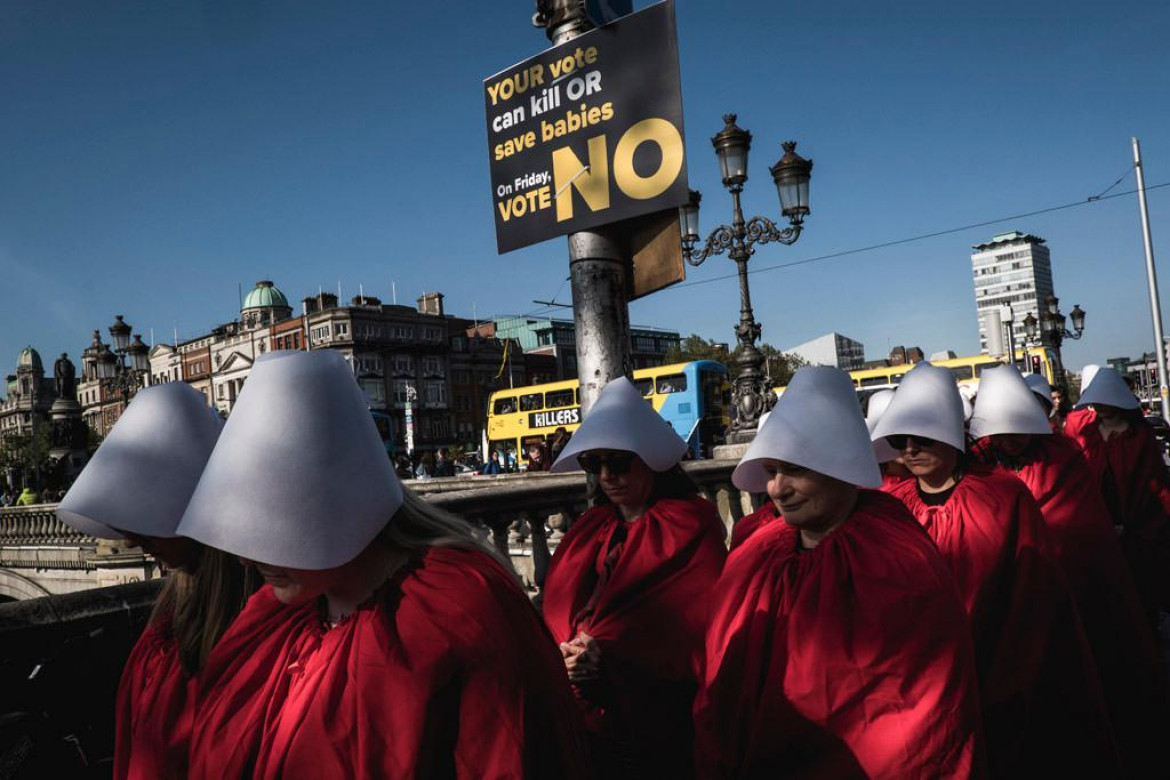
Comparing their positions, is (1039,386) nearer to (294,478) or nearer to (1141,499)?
(1141,499)

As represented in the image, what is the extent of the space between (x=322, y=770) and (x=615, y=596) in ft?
6.53

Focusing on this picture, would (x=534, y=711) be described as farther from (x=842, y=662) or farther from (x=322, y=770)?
(x=842, y=662)

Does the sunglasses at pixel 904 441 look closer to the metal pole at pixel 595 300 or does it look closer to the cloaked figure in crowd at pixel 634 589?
the cloaked figure in crowd at pixel 634 589

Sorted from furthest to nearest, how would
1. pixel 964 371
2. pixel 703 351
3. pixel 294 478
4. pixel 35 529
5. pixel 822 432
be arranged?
pixel 703 351 < pixel 964 371 < pixel 35 529 < pixel 822 432 < pixel 294 478

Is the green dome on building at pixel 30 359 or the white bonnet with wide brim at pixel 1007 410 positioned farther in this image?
the green dome on building at pixel 30 359

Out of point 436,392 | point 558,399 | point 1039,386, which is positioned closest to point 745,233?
point 1039,386

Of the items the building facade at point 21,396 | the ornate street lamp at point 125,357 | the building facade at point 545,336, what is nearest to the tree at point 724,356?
the building facade at point 545,336

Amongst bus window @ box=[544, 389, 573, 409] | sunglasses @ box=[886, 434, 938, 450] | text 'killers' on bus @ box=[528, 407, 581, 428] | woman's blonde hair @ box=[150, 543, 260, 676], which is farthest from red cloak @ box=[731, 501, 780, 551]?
bus window @ box=[544, 389, 573, 409]

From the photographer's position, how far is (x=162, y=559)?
2402 mm

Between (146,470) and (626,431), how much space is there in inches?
77.2

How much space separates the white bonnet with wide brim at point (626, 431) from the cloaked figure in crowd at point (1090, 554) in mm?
2168

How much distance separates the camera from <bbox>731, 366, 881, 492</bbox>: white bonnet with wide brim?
2.83m

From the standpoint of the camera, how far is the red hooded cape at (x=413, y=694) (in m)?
1.72

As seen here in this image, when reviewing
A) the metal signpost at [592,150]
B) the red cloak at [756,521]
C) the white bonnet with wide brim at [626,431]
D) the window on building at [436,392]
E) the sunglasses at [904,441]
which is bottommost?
the red cloak at [756,521]
